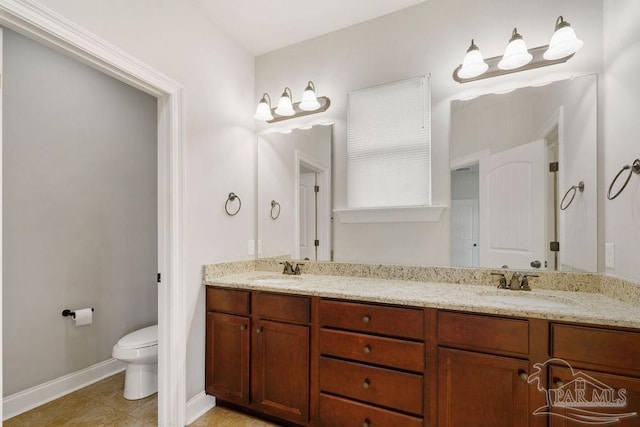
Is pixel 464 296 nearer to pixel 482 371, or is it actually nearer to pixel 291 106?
pixel 482 371

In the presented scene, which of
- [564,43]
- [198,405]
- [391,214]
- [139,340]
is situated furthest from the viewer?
[139,340]

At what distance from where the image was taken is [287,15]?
2.16m

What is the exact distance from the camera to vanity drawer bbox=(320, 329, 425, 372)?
4.86 ft

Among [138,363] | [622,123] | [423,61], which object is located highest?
[423,61]

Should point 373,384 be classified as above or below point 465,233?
below

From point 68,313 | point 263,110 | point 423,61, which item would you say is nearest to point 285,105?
point 263,110

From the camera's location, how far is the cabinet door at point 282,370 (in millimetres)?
1750

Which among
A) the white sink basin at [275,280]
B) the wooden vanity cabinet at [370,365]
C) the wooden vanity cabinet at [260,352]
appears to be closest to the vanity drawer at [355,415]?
the wooden vanity cabinet at [370,365]

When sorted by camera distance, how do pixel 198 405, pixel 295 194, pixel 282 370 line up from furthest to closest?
pixel 295 194, pixel 198 405, pixel 282 370

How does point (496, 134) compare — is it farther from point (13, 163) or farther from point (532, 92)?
point (13, 163)

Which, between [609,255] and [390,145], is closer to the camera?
[609,255]

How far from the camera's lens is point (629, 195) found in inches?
55.9

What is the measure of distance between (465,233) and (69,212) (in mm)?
2925

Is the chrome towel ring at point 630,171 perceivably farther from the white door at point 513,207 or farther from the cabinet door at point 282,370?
the cabinet door at point 282,370
